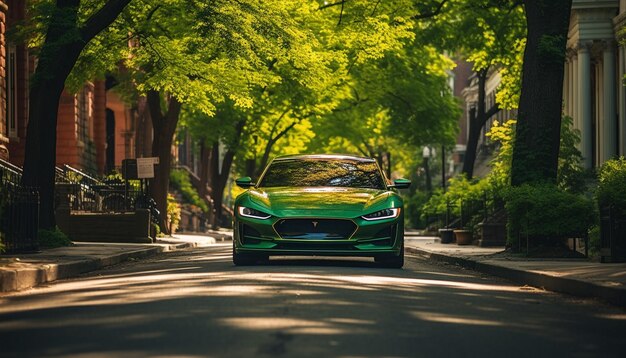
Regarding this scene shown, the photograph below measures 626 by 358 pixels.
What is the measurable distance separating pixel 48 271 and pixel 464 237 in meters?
17.9

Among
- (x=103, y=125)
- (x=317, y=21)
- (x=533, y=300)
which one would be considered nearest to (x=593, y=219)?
(x=533, y=300)

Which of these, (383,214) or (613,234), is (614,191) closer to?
(613,234)

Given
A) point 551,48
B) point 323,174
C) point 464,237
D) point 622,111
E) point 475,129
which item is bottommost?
point 464,237

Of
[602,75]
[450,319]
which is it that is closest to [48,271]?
[450,319]

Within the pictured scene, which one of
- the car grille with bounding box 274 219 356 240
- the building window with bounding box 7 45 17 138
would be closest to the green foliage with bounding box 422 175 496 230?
the building window with bounding box 7 45 17 138

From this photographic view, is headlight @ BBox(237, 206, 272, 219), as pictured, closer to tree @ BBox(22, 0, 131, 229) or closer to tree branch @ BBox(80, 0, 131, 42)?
tree @ BBox(22, 0, 131, 229)

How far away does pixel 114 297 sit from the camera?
12062mm

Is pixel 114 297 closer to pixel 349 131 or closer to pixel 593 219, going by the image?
pixel 593 219

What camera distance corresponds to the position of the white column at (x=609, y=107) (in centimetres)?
3591

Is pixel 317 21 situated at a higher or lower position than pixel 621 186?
higher

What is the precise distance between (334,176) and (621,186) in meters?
4.44

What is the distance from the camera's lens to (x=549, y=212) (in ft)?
67.4

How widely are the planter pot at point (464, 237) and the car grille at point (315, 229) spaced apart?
1571 centimetres

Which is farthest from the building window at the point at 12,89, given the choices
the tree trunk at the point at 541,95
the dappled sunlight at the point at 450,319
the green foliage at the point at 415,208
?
the dappled sunlight at the point at 450,319
